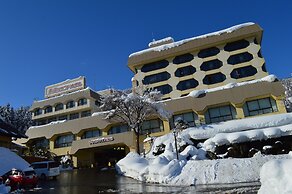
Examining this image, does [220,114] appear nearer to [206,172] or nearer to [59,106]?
[206,172]

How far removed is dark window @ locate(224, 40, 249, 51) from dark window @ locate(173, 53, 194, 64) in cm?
600

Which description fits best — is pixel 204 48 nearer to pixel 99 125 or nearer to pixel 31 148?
pixel 99 125

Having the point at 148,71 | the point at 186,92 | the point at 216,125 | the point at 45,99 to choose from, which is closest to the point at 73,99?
the point at 45,99

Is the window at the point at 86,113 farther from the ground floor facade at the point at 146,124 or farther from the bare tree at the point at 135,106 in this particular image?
the bare tree at the point at 135,106

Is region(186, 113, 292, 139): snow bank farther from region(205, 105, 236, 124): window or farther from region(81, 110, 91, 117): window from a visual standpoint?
region(81, 110, 91, 117): window

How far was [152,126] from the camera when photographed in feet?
135

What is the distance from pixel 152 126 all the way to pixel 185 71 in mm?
11756

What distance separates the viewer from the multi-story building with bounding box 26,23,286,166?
3728cm

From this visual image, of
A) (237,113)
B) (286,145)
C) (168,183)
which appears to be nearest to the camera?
(168,183)

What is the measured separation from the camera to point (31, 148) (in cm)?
4819

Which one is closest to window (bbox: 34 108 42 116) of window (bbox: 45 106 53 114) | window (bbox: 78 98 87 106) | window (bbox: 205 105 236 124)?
window (bbox: 45 106 53 114)

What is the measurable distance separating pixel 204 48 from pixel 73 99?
88.7ft

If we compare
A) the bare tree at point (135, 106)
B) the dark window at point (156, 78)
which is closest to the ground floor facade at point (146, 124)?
the bare tree at point (135, 106)

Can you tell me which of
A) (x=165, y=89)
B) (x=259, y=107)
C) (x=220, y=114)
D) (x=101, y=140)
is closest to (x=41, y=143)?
(x=101, y=140)
